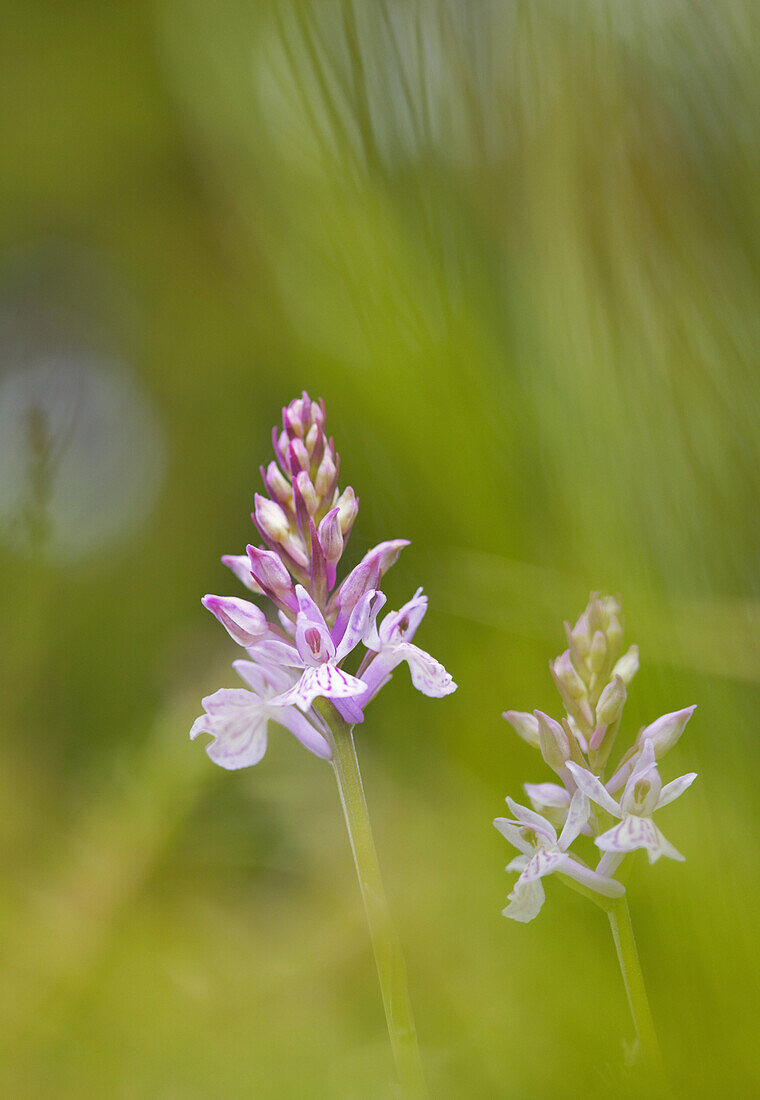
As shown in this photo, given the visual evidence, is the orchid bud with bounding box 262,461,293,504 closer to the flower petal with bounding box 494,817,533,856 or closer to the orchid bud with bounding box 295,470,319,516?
the orchid bud with bounding box 295,470,319,516

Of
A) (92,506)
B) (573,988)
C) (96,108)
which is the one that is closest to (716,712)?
(573,988)

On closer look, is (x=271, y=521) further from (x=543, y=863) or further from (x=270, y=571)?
(x=543, y=863)

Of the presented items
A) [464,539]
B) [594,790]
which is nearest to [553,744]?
[594,790]

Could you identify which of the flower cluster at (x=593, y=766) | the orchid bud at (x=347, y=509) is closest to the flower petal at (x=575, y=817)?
the flower cluster at (x=593, y=766)

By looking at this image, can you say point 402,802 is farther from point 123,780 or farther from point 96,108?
point 96,108

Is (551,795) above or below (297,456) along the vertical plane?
below

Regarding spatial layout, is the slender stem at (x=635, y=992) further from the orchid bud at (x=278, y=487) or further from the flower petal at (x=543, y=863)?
the orchid bud at (x=278, y=487)
